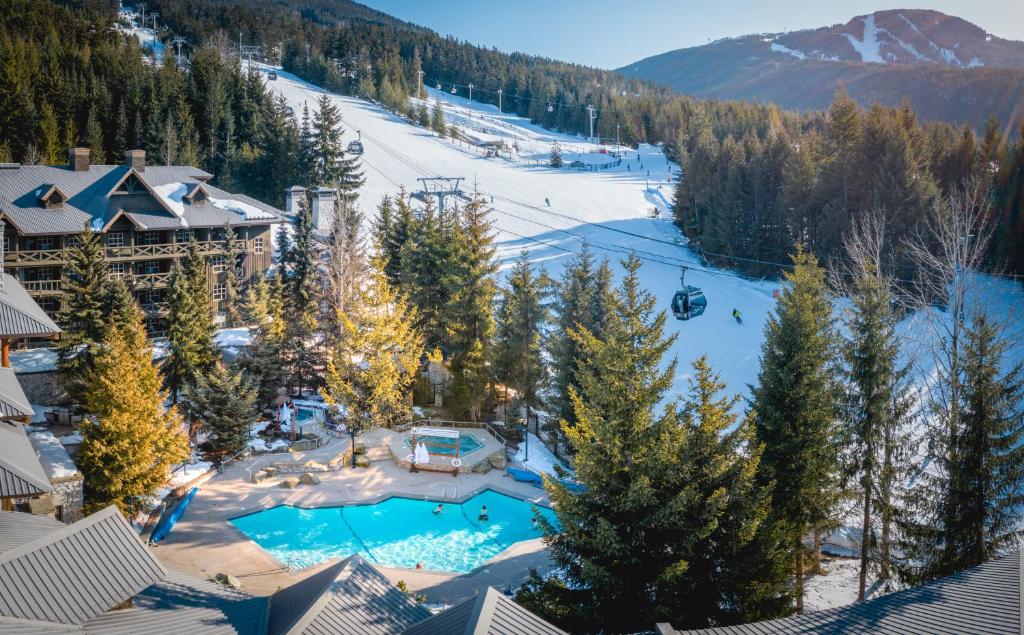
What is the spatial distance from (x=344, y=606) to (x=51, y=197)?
111 ft

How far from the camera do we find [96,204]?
3831 centimetres

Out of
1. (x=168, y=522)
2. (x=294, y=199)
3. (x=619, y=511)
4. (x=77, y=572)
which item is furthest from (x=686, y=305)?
(x=77, y=572)

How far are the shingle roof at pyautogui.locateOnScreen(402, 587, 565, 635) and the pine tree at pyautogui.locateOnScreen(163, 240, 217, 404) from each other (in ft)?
74.1

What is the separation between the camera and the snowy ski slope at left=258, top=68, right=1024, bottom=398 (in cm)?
4709

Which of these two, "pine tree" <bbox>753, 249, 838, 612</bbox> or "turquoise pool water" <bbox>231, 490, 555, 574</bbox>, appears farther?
"turquoise pool water" <bbox>231, 490, 555, 574</bbox>

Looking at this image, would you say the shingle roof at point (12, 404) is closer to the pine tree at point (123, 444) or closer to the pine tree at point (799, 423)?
the pine tree at point (123, 444)

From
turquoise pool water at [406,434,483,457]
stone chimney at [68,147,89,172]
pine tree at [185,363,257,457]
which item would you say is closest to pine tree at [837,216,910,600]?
turquoise pool water at [406,434,483,457]

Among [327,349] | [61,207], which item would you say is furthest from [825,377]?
[61,207]

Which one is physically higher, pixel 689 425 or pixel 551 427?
pixel 689 425

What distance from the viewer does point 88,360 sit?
30438mm

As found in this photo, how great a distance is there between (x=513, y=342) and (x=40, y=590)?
22.9 metres

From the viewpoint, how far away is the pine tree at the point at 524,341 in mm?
32969

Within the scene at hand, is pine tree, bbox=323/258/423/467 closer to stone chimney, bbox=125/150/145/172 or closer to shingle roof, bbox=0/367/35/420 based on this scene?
shingle roof, bbox=0/367/35/420

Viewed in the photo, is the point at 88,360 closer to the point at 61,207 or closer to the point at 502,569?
the point at 61,207
